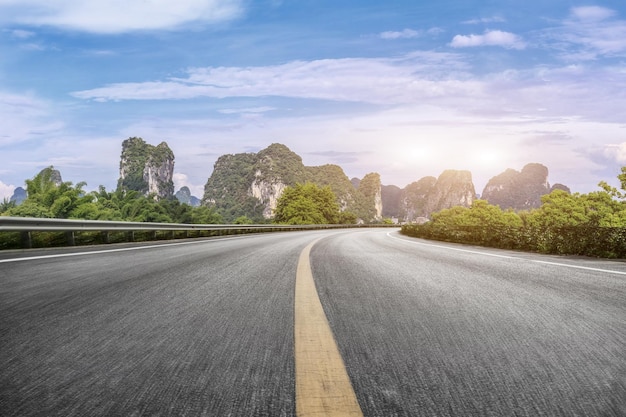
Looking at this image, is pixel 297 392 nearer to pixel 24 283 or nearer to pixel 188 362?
pixel 188 362

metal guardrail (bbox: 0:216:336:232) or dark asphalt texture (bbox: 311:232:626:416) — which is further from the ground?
metal guardrail (bbox: 0:216:336:232)

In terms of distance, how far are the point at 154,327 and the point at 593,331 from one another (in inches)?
105

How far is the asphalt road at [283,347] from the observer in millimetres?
1847

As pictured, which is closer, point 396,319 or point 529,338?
point 529,338

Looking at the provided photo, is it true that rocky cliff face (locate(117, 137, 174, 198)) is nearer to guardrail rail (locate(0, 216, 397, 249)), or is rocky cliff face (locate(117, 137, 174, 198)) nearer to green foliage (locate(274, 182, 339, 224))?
green foliage (locate(274, 182, 339, 224))

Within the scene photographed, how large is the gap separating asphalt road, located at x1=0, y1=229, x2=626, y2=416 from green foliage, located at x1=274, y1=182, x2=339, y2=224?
98.8 m

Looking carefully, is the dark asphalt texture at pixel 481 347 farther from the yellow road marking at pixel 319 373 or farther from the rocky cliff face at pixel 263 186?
the rocky cliff face at pixel 263 186

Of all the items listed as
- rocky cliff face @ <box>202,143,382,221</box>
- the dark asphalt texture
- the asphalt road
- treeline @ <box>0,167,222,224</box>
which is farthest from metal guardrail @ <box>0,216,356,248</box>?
rocky cliff face @ <box>202,143,382,221</box>

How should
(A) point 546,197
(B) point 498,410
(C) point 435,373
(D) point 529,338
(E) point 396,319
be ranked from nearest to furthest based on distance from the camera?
(B) point 498,410
(C) point 435,373
(D) point 529,338
(E) point 396,319
(A) point 546,197

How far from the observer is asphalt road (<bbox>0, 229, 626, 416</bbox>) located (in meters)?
1.85

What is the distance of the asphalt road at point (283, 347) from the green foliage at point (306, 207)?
324 feet

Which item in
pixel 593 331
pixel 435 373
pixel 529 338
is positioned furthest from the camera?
pixel 593 331

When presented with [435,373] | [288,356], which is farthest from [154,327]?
[435,373]

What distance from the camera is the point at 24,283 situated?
16.4ft
